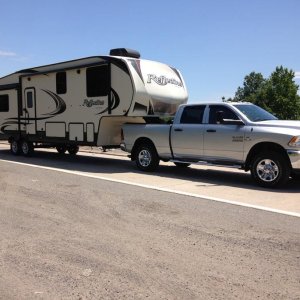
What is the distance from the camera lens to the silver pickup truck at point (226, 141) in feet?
29.6

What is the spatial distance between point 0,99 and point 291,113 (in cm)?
7396

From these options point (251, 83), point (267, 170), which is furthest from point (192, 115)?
point (251, 83)

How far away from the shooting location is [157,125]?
1173 cm

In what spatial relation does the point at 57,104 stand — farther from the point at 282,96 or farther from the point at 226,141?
the point at 282,96

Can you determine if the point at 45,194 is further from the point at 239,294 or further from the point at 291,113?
the point at 291,113

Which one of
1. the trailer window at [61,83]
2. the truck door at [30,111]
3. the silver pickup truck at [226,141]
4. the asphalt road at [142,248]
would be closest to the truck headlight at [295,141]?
the silver pickup truck at [226,141]

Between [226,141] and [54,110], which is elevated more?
[54,110]

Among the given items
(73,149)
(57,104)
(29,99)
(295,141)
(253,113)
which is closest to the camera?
(295,141)

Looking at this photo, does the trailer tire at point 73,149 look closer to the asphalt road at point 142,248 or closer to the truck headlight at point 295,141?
the asphalt road at point 142,248

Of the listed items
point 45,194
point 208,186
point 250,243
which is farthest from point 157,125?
point 250,243

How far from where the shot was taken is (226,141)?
9945 mm

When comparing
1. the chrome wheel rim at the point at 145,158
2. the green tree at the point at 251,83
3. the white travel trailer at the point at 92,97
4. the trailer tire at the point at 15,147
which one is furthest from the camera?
the green tree at the point at 251,83

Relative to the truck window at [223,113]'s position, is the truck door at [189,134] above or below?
below

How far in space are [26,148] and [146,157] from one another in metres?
6.52
